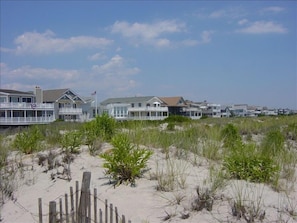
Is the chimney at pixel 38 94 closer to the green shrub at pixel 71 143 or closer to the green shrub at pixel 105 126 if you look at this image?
the green shrub at pixel 105 126

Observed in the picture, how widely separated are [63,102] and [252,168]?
61134 millimetres

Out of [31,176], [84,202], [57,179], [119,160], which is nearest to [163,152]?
[119,160]

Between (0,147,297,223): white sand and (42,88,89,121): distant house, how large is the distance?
181 feet

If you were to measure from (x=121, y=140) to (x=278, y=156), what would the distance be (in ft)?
12.9

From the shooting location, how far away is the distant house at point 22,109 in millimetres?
49156

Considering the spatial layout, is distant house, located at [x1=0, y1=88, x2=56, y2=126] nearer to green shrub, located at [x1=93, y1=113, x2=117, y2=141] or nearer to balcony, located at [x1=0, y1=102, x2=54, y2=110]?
balcony, located at [x1=0, y1=102, x2=54, y2=110]

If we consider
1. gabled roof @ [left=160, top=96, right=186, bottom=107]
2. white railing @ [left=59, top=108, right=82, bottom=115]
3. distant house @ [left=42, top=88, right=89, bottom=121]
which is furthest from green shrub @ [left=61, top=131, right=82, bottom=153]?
gabled roof @ [left=160, top=96, right=186, bottom=107]

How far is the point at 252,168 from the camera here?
6.55 metres

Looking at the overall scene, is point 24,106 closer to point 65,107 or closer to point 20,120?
point 20,120

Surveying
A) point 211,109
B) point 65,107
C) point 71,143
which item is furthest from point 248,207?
point 211,109

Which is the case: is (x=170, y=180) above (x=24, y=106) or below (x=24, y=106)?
below

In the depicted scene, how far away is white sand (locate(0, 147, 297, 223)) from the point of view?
17.4ft

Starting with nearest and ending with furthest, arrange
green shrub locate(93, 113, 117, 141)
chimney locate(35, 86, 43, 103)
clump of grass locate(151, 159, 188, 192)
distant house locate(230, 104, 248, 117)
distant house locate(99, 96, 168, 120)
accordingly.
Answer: clump of grass locate(151, 159, 188, 192) → green shrub locate(93, 113, 117, 141) → chimney locate(35, 86, 43, 103) → distant house locate(99, 96, 168, 120) → distant house locate(230, 104, 248, 117)

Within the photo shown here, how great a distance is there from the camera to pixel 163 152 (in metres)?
8.99
